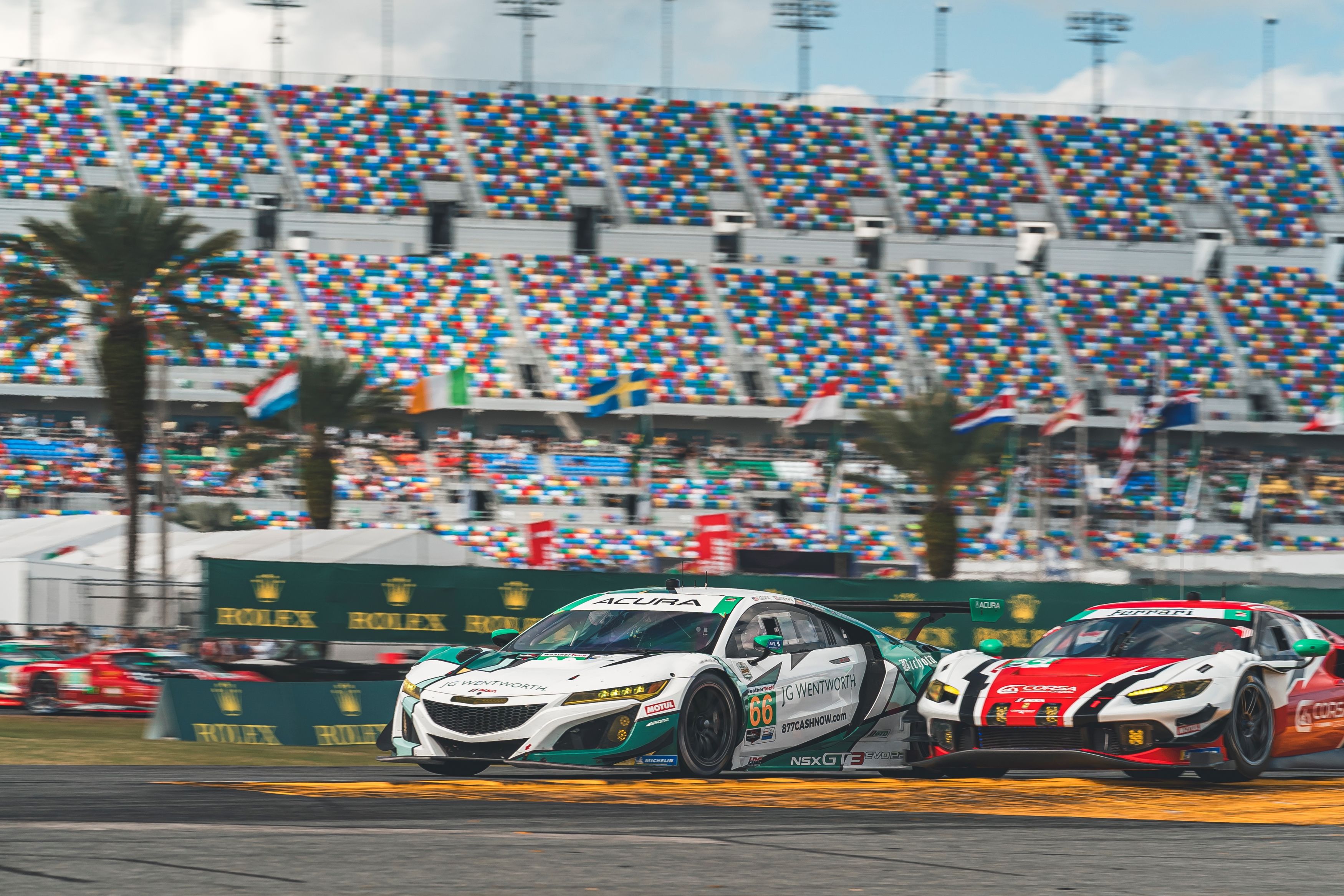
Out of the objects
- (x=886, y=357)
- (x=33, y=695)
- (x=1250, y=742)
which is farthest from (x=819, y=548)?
(x=1250, y=742)

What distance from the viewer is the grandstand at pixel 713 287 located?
1614 inches

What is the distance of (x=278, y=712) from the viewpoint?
15.2 metres

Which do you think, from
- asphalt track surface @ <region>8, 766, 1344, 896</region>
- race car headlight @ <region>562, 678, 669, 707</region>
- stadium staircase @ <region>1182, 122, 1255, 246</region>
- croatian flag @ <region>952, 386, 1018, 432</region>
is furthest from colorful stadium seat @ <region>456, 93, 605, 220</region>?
asphalt track surface @ <region>8, 766, 1344, 896</region>

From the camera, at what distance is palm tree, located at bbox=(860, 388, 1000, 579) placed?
34.0 metres

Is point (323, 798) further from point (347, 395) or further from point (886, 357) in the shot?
point (886, 357)

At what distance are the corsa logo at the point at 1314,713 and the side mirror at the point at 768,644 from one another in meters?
3.55

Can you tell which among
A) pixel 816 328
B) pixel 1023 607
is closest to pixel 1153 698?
pixel 1023 607

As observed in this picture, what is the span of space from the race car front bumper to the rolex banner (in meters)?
7.02

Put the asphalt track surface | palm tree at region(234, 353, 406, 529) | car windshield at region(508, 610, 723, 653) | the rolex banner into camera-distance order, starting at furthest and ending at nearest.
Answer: palm tree at region(234, 353, 406, 529)
the rolex banner
car windshield at region(508, 610, 723, 653)
the asphalt track surface

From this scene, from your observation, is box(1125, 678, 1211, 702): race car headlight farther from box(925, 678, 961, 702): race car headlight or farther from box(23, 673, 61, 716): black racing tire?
box(23, 673, 61, 716): black racing tire

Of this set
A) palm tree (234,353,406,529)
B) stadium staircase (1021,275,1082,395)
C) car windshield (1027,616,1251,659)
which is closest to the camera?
car windshield (1027,616,1251,659)

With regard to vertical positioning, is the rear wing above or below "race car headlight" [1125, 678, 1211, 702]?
above

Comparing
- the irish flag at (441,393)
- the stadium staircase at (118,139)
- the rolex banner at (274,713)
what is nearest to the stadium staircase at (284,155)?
the stadium staircase at (118,139)

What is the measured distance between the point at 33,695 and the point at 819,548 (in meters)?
22.0
